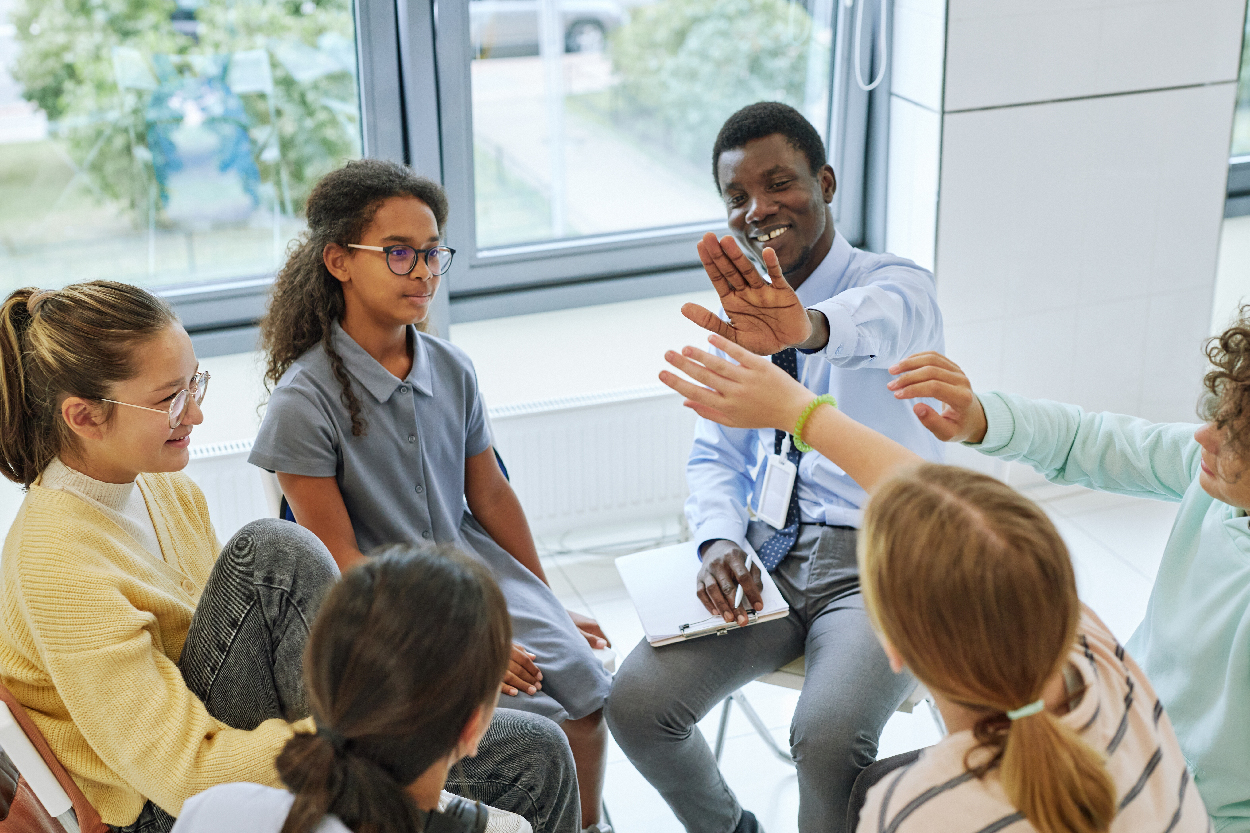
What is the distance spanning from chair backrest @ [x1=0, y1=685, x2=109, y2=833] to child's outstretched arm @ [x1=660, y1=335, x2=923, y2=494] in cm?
95

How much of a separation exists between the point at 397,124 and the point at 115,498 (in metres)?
1.73

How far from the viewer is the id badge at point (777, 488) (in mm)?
2164

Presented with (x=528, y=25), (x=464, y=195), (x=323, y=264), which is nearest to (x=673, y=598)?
(x=323, y=264)

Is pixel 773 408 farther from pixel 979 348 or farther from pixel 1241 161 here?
pixel 1241 161

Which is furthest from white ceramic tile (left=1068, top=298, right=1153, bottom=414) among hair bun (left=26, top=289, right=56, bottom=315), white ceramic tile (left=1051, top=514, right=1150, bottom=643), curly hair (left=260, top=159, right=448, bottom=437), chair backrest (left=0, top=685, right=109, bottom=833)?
chair backrest (left=0, top=685, right=109, bottom=833)

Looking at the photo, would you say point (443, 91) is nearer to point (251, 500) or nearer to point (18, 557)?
point (251, 500)

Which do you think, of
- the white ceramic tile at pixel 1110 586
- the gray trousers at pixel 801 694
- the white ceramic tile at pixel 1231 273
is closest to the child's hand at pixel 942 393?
the gray trousers at pixel 801 694

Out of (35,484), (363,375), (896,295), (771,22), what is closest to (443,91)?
(771,22)

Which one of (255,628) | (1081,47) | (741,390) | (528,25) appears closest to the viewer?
(255,628)

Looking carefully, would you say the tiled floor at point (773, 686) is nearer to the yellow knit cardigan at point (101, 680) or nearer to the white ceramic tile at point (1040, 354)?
the white ceramic tile at point (1040, 354)

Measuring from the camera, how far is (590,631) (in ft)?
7.24

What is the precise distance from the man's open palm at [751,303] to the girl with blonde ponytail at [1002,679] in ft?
2.49

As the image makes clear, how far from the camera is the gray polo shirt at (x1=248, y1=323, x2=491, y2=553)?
196 cm

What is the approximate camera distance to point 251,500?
2.95 metres
